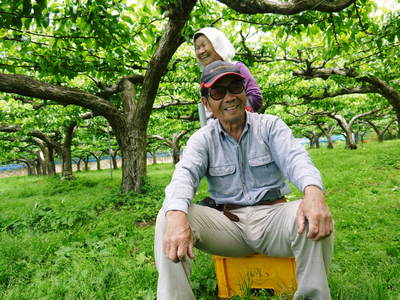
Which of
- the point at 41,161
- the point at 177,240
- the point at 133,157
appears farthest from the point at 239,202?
the point at 41,161

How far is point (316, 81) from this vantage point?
509 inches

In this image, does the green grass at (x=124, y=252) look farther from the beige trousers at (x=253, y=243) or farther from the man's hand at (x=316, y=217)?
the man's hand at (x=316, y=217)

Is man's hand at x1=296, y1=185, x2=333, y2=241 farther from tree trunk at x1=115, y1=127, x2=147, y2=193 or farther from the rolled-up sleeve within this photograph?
tree trunk at x1=115, y1=127, x2=147, y2=193

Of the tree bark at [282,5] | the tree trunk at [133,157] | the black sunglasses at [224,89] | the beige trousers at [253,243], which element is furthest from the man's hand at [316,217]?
the tree trunk at [133,157]

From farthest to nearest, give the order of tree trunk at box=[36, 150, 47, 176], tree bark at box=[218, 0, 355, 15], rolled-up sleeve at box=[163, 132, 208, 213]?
tree trunk at box=[36, 150, 47, 176] → tree bark at box=[218, 0, 355, 15] → rolled-up sleeve at box=[163, 132, 208, 213]

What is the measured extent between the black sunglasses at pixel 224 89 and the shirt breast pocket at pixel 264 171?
0.56 m

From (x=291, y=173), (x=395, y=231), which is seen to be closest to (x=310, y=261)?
(x=291, y=173)

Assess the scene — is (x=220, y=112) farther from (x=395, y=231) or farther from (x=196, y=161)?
(x=395, y=231)

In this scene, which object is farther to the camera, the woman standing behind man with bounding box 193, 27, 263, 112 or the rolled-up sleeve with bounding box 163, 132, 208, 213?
the woman standing behind man with bounding box 193, 27, 263, 112

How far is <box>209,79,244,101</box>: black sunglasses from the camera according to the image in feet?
7.27

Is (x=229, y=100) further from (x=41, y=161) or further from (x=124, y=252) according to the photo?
(x=41, y=161)

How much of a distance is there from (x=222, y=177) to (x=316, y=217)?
870 millimetres

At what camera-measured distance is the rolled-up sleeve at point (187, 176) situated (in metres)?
1.87

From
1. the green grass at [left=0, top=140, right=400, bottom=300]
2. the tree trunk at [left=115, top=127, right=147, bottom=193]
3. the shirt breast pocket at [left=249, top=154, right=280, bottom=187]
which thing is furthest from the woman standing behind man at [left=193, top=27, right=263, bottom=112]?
the tree trunk at [left=115, top=127, right=147, bottom=193]
